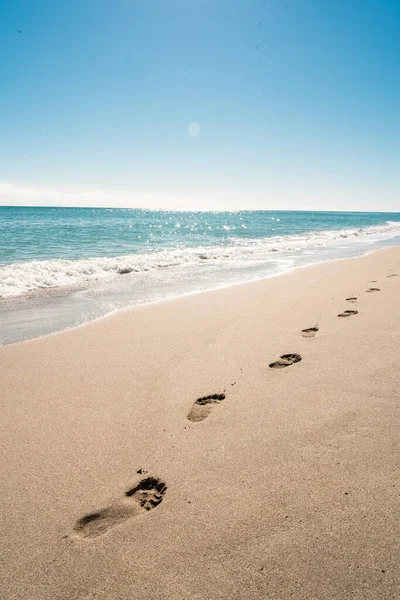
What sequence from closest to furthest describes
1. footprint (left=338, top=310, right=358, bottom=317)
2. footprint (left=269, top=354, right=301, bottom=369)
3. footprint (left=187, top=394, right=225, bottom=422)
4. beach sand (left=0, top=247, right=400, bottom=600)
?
beach sand (left=0, top=247, right=400, bottom=600), footprint (left=187, top=394, right=225, bottom=422), footprint (left=269, top=354, right=301, bottom=369), footprint (left=338, top=310, right=358, bottom=317)

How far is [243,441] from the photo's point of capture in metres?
2.69

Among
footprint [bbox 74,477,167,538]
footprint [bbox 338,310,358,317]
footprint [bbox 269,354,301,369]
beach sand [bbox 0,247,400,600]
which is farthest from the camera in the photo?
footprint [bbox 338,310,358,317]

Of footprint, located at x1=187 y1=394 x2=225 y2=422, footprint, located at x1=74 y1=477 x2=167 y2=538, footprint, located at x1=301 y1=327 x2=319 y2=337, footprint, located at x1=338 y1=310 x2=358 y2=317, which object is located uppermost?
footprint, located at x1=338 y1=310 x2=358 y2=317

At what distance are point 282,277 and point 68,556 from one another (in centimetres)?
899

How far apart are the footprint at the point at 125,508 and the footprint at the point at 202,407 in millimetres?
765

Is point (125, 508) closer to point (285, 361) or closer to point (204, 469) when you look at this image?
point (204, 469)

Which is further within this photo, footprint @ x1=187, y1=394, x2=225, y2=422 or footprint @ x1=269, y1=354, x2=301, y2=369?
footprint @ x1=269, y1=354, x2=301, y2=369

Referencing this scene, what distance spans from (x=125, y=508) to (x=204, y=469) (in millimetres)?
562

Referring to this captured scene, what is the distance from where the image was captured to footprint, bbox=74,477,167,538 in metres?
2.05

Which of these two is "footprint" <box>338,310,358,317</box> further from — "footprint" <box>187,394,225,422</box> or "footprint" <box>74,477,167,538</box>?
"footprint" <box>74,477,167,538</box>

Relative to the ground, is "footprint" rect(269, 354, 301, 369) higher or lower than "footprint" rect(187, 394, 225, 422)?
higher

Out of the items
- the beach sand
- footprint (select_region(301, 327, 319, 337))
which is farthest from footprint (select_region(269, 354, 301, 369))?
footprint (select_region(301, 327, 319, 337))

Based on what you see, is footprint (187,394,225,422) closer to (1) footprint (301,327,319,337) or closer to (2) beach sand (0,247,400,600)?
(2) beach sand (0,247,400,600)

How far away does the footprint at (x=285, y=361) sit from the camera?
154 inches
